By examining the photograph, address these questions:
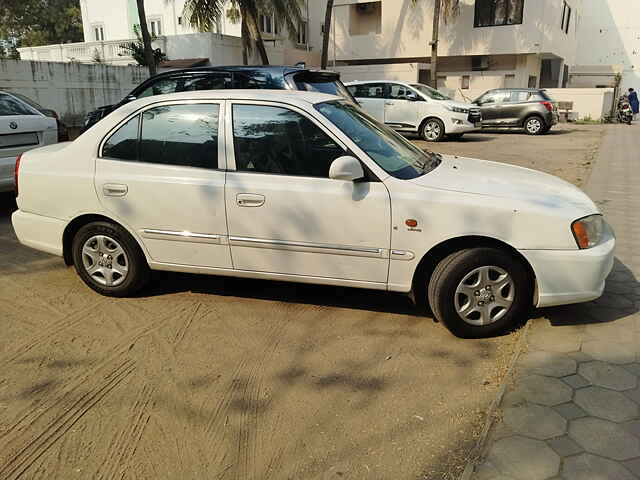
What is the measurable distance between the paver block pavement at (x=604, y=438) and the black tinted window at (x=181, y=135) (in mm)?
2922

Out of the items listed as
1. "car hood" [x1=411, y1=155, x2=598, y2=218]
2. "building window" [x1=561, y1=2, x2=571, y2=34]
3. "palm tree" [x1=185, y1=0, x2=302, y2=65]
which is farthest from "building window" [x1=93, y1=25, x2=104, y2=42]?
"car hood" [x1=411, y1=155, x2=598, y2=218]

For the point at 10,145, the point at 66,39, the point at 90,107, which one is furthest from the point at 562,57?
the point at 66,39

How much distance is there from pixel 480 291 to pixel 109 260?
2.96 meters

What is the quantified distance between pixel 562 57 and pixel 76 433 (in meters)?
34.5

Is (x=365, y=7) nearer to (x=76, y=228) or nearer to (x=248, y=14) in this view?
(x=248, y=14)

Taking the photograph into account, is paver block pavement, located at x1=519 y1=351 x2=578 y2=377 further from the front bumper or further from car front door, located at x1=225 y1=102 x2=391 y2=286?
car front door, located at x1=225 y1=102 x2=391 y2=286

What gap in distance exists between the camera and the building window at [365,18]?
1276 inches

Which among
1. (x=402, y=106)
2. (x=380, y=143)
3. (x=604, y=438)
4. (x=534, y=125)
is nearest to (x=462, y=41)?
(x=534, y=125)

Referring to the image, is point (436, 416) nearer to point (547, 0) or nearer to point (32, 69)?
point (32, 69)

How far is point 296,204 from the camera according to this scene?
3.85 m

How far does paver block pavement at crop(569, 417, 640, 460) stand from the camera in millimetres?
2572

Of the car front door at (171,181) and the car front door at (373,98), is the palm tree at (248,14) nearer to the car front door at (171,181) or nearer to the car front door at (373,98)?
the car front door at (373,98)

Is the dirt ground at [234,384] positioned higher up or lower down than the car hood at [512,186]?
lower down

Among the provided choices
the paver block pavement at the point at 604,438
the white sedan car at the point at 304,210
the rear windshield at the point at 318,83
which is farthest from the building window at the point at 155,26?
the paver block pavement at the point at 604,438
